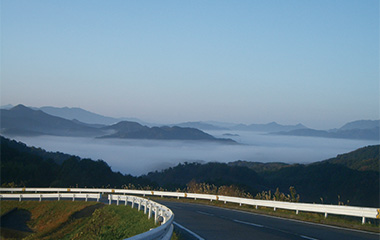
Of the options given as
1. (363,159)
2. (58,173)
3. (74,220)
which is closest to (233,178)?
(363,159)

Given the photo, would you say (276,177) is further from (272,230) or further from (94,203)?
(272,230)

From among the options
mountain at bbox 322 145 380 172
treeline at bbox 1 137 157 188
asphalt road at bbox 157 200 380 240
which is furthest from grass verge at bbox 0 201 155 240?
mountain at bbox 322 145 380 172

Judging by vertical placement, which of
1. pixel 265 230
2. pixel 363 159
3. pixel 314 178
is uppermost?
pixel 363 159

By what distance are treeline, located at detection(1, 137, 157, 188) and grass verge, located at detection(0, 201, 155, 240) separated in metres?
17.6

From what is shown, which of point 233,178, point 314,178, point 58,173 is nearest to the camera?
point 58,173

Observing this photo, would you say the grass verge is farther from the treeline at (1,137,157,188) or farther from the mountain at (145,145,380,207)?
the mountain at (145,145,380,207)

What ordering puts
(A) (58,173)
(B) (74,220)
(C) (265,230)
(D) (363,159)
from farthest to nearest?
(D) (363,159) < (A) (58,173) < (B) (74,220) < (C) (265,230)

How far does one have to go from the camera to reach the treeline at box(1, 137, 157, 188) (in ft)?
177

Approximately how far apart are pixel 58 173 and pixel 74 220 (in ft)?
126

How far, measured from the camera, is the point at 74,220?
25.5 metres

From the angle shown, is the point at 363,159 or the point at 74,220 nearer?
the point at 74,220

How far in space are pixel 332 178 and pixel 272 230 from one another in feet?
209

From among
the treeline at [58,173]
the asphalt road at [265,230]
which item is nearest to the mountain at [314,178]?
the treeline at [58,173]

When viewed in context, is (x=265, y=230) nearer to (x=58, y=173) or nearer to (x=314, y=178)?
(x=58, y=173)
